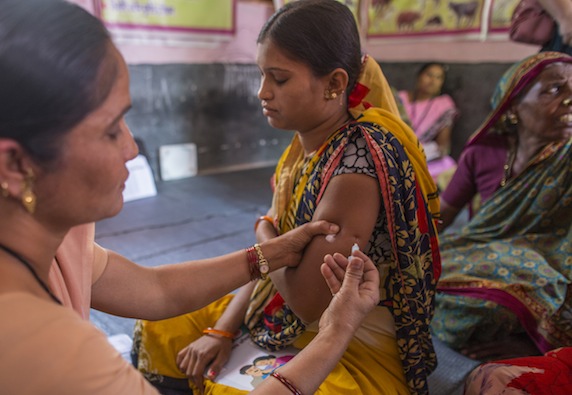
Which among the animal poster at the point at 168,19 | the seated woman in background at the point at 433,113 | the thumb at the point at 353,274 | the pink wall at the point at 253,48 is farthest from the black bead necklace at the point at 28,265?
the seated woman in background at the point at 433,113

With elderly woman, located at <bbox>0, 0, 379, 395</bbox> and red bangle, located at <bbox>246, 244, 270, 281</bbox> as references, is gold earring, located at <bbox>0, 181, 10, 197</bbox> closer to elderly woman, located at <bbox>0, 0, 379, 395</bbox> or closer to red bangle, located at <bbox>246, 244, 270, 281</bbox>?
elderly woman, located at <bbox>0, 0, 379, 395</bbox>

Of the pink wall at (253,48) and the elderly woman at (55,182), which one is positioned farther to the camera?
the pink wall at (253,48)

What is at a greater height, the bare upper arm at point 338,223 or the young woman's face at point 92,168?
the young woman's face at point 92,168

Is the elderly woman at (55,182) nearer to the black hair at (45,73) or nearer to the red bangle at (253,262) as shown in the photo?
the black hair at (45,73)

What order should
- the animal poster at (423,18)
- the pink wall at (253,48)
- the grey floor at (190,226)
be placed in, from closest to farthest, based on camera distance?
1. the grey floor at (190,226)
2. the pink wall at (253,48)
3. the animal poster at (423,18)

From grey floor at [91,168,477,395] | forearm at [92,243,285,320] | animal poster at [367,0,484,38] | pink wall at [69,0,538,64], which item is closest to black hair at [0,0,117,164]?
forearm at [92,243,285,320]

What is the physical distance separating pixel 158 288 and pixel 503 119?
1.59m

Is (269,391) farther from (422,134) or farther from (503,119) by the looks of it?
(422,134)

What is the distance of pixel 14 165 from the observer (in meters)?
0.67

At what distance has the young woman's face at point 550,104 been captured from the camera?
182 centimetres

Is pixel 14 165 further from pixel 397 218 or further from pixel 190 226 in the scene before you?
pixel 190 226

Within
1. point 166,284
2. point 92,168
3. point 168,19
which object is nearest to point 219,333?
point 166,284

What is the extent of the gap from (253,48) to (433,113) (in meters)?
1.78

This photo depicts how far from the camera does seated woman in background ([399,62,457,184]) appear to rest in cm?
418
